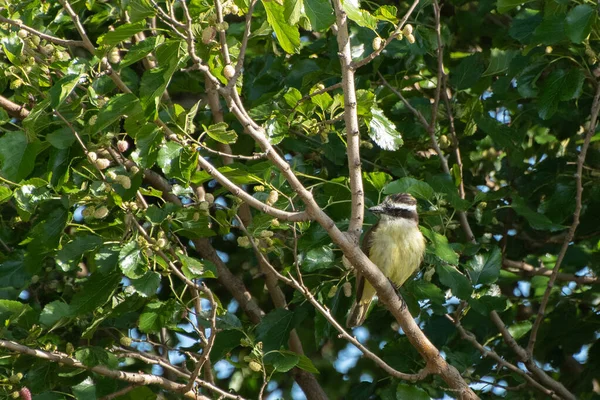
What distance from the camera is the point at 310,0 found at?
418cm

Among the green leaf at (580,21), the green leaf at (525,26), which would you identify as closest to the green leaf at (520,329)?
the green leaf at (525,26)

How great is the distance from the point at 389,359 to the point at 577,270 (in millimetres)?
2343

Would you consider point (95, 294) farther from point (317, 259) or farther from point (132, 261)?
point (317, 259)

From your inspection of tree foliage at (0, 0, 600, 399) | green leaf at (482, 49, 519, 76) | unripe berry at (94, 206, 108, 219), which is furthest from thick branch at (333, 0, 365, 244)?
green leaf at (482, 49, 519, 76)

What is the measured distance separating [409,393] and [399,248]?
1.34 meters

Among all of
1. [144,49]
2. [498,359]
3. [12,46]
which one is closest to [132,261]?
[144,49]

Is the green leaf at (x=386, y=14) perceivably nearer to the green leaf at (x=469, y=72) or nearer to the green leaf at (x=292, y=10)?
the green leaf at (x=292, y=10)

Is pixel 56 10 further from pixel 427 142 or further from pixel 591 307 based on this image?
pixel 591 307

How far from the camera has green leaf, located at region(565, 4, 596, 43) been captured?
5.01 metres

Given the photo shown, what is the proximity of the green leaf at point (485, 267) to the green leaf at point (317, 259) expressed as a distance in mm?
911

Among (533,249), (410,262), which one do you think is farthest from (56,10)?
(533,249)

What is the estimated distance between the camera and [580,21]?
16.5 ft

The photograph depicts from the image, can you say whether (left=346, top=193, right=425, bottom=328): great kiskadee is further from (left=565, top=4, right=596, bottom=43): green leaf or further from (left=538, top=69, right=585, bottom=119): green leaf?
(left=565, top=4, right=596, bottom=43): green leaf

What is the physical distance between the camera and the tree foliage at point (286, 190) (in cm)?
455
